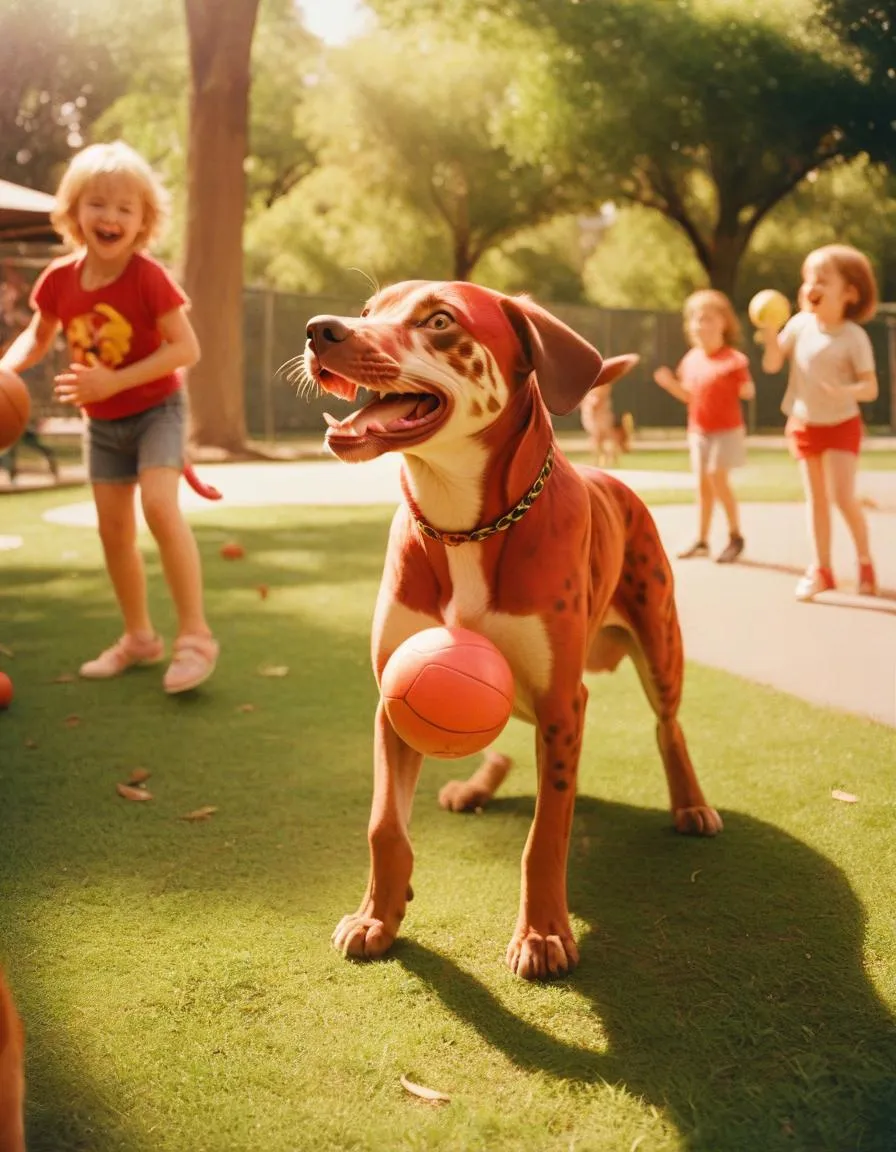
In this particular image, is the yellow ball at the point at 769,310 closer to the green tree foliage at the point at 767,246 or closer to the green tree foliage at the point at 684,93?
the green tree foliage at the point at 684,93

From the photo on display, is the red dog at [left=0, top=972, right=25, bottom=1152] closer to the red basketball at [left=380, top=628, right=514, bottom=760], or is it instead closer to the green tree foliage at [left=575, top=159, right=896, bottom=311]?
the red basketball at [left=380, top=628, right=514, bottom=760]

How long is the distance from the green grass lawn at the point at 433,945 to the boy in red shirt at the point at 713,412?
3.67m

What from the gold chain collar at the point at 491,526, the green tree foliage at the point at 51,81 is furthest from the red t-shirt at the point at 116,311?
the green tree foliage at the point at 51,81

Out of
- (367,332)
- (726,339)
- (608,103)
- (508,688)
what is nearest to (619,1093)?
(508,688)

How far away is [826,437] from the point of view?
22.1 feet

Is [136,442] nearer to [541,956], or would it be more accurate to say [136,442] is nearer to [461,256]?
[541,956]

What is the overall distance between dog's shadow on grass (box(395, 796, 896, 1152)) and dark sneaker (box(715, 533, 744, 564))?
476 cm

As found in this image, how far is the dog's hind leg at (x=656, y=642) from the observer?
3.20 meters

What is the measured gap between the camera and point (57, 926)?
2.65 metres

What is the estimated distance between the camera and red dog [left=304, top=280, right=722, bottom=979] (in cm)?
243

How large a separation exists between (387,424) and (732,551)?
5.94m

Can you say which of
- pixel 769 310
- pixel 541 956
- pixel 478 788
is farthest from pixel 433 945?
pixel 769 310

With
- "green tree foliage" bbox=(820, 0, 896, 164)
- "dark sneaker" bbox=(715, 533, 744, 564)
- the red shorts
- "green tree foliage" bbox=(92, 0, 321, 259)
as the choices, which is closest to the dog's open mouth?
the red shorts

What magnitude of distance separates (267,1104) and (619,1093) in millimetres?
619
